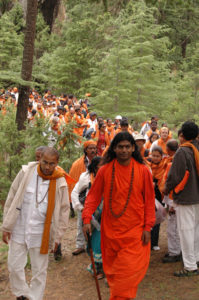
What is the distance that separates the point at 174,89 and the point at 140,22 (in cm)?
462

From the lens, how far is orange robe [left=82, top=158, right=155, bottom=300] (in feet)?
11.7

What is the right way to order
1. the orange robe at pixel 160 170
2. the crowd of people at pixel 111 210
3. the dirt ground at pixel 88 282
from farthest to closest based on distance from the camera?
the orange robe at pixel 160 170, the dirt ground at pixel 88 282, the crowd of people at pixel 111 210

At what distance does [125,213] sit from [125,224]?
0.39ft

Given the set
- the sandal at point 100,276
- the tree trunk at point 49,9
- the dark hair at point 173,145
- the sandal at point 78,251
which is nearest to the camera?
the sandal at point 100,276

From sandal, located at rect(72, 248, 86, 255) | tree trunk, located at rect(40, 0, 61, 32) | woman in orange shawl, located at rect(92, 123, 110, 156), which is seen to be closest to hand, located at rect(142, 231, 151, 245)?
sandal, located at rect(72, 248, 86, 255)

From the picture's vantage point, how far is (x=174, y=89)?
22.0 metres

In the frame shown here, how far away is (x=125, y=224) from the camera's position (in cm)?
370

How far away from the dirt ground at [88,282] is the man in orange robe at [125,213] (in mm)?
1283

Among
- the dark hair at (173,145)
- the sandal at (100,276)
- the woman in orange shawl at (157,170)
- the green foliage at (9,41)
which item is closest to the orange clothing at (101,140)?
the woman in orange shawl at (157,170)

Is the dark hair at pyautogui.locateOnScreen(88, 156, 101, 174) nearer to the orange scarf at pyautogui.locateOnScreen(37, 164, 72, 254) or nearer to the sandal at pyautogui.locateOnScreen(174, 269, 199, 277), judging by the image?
the orange scarf at pyautogui.locateOnScreen(37, 164, 72, 254)

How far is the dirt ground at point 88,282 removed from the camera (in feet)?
15.6

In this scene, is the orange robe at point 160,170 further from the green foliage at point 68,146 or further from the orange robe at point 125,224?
the orange robe at point 125,224

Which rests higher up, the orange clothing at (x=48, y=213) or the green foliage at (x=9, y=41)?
the green foliage at (x=9, y=41)

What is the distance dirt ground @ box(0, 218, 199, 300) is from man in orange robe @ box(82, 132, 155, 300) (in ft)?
4.21
